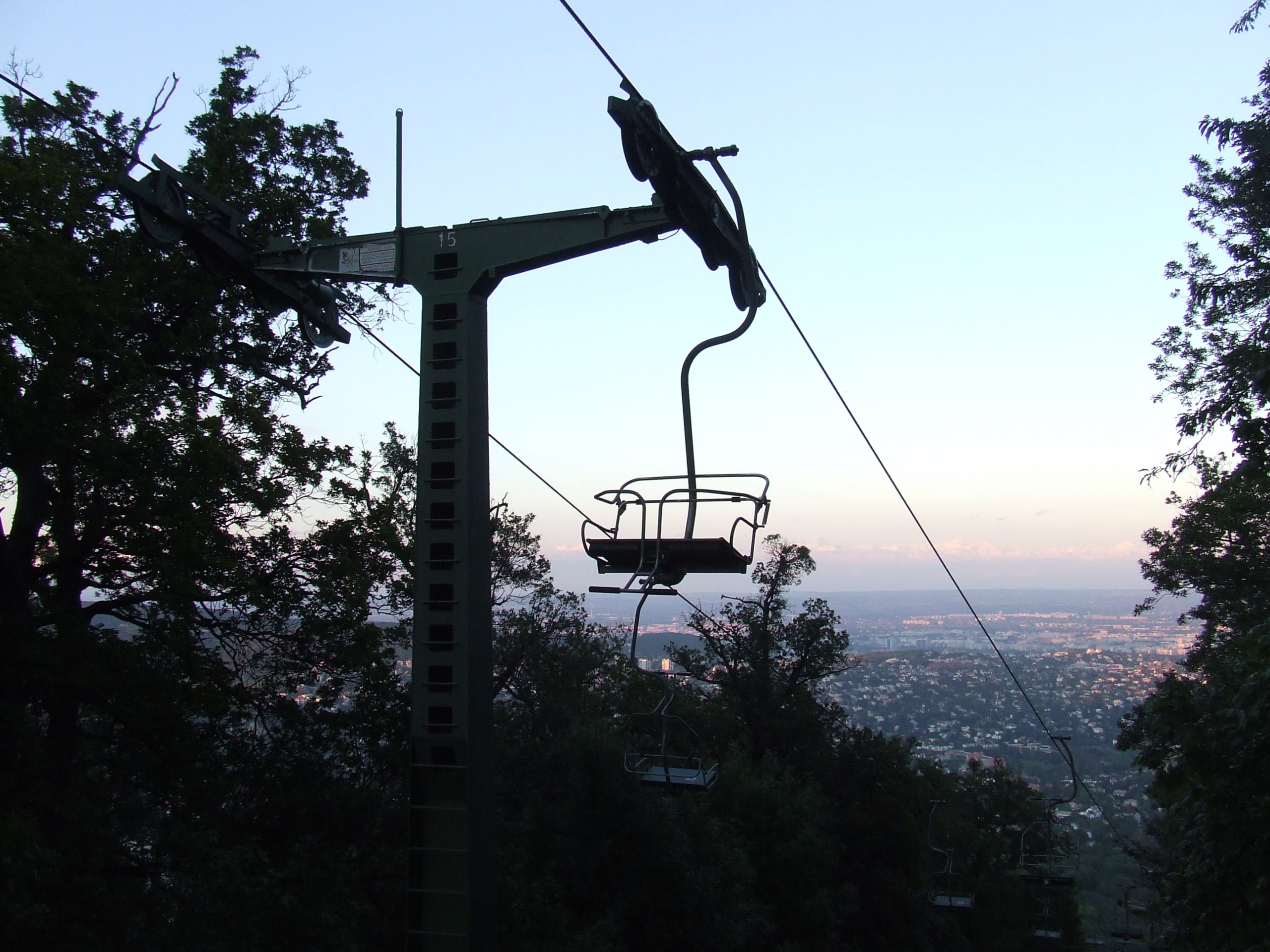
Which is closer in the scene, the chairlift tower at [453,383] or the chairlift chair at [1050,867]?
the chairlift tower at [453,383]

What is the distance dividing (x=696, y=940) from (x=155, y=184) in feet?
49.9

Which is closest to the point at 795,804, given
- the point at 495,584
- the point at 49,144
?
the point at 495,584

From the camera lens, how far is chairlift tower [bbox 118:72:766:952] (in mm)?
3496

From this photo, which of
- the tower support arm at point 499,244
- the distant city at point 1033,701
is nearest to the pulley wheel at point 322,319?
the tower support arm at point 499,244

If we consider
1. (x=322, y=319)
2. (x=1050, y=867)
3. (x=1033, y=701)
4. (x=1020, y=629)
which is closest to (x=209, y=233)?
(x=322, y=319)

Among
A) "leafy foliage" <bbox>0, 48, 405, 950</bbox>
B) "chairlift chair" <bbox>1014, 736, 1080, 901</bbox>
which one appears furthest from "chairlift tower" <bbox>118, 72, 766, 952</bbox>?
"chairlift chair" <bbox>1014, 736, 1080, 901</bbox>

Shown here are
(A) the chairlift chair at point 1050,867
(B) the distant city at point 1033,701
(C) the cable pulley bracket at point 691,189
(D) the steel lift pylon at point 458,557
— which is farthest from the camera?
(B) the distant city at point 1033,701

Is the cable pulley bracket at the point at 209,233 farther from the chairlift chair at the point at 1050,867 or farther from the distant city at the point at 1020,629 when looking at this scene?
the distant city at the point at 1020,629

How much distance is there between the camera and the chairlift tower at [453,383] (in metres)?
3.50

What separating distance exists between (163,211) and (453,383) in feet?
5.72

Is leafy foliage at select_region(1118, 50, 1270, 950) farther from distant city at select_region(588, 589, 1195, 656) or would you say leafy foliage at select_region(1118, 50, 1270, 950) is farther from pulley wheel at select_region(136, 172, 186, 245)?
distant city at select_region(588, 589, 1195, 656)

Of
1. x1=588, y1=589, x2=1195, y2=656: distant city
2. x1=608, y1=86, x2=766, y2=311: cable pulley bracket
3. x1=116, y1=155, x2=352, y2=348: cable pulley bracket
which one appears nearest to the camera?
x1=608, y1=86, x2=766, y2=311: cable pulley bracket

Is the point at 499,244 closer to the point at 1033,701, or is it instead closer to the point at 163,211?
the point at 163,211

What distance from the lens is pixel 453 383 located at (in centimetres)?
374
